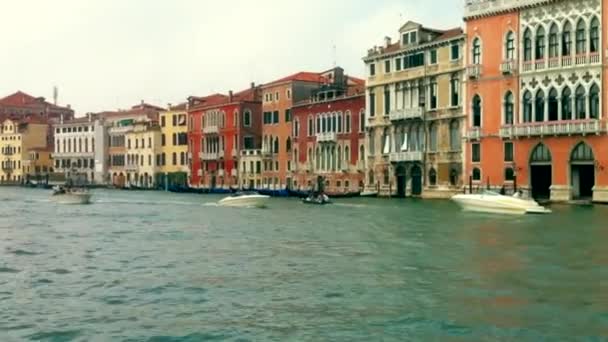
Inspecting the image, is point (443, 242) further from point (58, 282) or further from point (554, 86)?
point (554, 86)

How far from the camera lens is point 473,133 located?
29000mm

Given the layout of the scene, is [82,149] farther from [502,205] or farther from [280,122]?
[502,205]

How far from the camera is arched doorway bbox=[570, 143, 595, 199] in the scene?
83.8 feet

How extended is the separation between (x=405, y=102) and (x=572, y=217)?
46.5 feet

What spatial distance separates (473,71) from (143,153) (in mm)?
27046

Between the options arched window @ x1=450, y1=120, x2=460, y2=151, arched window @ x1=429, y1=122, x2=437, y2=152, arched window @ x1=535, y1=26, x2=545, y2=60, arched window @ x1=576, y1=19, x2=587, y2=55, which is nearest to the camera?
arched window @ x1=576, y1=19, x2=587, y2=55

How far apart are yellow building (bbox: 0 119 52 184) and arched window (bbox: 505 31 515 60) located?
40.5 m

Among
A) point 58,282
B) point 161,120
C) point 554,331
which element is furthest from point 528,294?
point 161,120

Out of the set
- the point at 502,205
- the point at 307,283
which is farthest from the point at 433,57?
the point at 307,283

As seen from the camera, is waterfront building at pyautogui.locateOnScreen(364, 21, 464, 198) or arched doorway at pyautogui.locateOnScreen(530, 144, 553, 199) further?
waterfront building at pyautogui.locateOnScreen(364, 21, 464, 198)

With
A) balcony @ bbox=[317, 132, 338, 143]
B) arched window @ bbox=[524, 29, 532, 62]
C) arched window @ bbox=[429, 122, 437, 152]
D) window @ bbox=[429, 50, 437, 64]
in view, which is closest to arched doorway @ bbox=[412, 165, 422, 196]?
arched window @ bbox=[429, 122, 437, 152]

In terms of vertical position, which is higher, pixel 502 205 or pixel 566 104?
pixel 566 104

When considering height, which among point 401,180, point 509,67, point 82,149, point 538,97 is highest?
point 509,67

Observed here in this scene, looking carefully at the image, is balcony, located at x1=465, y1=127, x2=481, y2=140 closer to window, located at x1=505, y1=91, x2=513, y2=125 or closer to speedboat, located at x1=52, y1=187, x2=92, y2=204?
window, located at x1=505, y1=91, x2=513, y2=125
